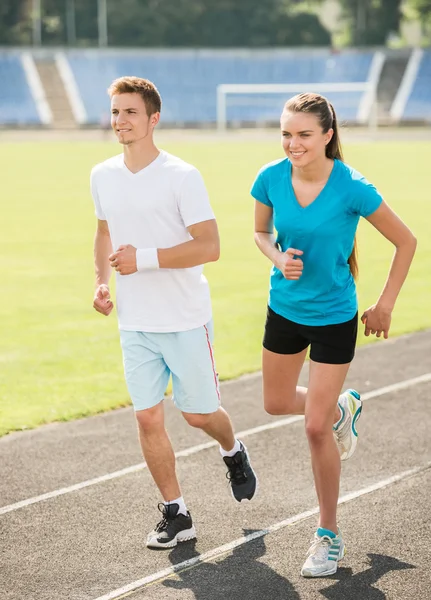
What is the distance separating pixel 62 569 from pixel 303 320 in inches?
71.7

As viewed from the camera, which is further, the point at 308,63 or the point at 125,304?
the point at 308,63

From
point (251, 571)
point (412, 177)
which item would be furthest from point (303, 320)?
point (412, 177)

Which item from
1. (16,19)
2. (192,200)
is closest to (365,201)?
(192,200)

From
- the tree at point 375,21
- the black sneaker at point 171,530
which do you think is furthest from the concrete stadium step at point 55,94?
the black sneaker at point 171,530

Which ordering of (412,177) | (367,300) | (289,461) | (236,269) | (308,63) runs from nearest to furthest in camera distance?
(289,461) < (367,300) < (236,269) < (412,177) < (308,63)

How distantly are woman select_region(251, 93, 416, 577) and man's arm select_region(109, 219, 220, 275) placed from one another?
33 cm

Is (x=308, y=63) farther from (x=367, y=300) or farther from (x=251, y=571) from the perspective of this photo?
(x=251, y=571)

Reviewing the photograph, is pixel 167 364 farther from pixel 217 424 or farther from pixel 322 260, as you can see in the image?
pixel 322 260

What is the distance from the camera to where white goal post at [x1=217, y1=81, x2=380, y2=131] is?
69.6 m

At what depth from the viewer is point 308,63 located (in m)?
76.9

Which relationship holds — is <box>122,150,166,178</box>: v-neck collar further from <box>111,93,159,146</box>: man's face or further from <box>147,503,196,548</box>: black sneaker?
<box>147,503,196,548</box>: black sneaker

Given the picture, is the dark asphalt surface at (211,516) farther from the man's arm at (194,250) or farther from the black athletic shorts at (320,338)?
the man's arm at (194,250)

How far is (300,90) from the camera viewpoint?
72.6m

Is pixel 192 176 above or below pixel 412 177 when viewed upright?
above
